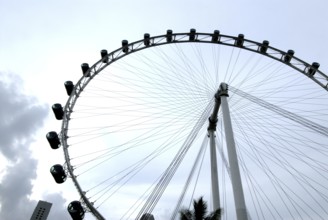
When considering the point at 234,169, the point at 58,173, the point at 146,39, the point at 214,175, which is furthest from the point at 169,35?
the point at 58,173

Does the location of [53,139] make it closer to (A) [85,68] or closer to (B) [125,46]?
(A) [85,68]

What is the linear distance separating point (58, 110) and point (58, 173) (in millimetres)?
5023

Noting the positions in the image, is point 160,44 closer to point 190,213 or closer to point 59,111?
point 59,111

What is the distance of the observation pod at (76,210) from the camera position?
16.7 metres

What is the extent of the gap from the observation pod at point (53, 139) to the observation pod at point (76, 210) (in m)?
4.66

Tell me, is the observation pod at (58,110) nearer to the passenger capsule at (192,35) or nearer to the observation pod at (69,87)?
the observation pod at (69,87)

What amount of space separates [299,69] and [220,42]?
7792 mm

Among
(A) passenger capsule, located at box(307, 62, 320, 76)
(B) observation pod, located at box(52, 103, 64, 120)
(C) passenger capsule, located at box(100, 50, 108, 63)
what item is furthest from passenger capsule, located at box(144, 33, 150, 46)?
(A) passenger capsule, located at box(307, 62, 320, 76)

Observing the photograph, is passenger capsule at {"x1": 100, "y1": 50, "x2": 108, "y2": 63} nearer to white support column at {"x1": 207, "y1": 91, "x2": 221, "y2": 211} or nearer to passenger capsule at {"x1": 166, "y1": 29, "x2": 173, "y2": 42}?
passenger capsule at {"x1": 166, "y1": 29, "x2": 173, "y2": 42}

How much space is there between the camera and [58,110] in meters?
21.3

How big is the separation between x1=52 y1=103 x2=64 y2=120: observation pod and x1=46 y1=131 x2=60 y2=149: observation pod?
1.82 meters

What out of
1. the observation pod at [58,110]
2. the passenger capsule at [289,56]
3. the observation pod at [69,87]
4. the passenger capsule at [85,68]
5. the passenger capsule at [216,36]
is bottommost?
the observation pod at [58,110]

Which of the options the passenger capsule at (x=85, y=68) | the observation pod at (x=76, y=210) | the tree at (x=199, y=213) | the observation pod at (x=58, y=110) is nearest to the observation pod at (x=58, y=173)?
the observation pod at (x=76, y=210)

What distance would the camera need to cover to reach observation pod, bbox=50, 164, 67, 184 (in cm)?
1828
